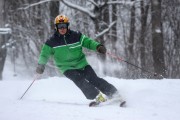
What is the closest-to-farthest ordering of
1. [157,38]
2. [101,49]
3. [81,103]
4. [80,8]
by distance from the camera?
[101,49]
[81,103]
[157,38]
[80,8]

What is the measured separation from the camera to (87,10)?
14.9 metres

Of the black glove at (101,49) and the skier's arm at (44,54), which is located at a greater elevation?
the black glove at (101,49)

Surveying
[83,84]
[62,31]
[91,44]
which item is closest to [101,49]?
[91,44]

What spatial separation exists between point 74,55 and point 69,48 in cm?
16

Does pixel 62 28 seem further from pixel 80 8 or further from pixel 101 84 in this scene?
pixel 80 8

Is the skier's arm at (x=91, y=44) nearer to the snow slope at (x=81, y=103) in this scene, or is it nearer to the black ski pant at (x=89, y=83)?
the black ski pant at (x=89, y=83)

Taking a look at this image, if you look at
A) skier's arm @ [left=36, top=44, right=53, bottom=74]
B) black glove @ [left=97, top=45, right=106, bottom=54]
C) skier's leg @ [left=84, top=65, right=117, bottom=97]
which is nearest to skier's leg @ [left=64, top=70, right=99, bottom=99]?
skier's leg @ [left=84, top=65, right=117, bottom=97]

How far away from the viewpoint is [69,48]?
7344 millimetres

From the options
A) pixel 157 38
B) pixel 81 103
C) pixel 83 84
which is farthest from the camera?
pixel 157 38

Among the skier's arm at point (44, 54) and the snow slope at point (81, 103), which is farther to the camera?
the skier's arm at point (44, 54)

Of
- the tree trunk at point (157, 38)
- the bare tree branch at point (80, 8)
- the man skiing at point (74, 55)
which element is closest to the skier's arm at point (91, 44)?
the man skiing at point (74, 55)

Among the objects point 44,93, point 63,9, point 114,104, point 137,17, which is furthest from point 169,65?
point 114,104

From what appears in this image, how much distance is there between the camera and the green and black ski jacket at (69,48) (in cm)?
735

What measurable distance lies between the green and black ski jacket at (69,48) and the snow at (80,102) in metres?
0.77
